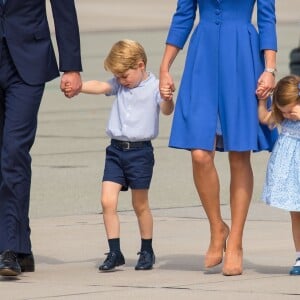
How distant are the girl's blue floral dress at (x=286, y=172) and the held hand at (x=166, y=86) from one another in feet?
2.05

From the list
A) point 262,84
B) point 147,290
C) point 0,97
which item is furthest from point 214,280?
point 0,97

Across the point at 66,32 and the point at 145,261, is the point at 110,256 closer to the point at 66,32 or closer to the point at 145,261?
the point at 145,261

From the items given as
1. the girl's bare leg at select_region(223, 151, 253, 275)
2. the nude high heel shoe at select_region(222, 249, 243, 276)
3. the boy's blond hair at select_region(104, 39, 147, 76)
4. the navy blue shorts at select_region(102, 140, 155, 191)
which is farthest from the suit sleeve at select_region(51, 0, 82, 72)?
the nude high heel shoe at select_region(222, 249, 243, 276)

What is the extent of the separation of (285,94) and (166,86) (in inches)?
25.3

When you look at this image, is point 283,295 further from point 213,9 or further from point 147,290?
point 213,9

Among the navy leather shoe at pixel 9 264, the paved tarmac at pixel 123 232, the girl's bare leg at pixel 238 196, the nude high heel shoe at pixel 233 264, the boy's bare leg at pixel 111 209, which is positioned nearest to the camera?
the paved tarmac at pixel 123 232

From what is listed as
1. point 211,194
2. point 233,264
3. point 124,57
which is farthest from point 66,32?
point 233,264

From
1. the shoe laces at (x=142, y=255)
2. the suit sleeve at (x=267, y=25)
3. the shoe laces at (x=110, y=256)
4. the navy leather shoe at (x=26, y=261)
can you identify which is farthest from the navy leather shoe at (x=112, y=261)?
the suit sleeve at (x=267, y=25)

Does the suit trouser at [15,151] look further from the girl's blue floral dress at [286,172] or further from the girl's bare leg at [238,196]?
the girl's blue floral dress at [286,172]

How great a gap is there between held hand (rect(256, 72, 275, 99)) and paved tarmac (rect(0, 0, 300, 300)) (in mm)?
937

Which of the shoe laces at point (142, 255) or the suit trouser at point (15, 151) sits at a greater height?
the suit trouser at point (15, 151)

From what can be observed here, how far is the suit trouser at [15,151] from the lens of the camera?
768cm

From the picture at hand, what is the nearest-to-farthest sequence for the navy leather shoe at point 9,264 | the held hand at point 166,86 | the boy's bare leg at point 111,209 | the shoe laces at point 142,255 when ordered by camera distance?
the navy leather shoe at point 9,264 < the held hand at point 166,86 < the shoe laces at point 142,255 < the boy's bare leg at point 111,209

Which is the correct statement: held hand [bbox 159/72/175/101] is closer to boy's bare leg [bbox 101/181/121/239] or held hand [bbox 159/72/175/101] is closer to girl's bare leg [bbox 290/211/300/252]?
boy's bare leg [bbox 101/181/121/239]
